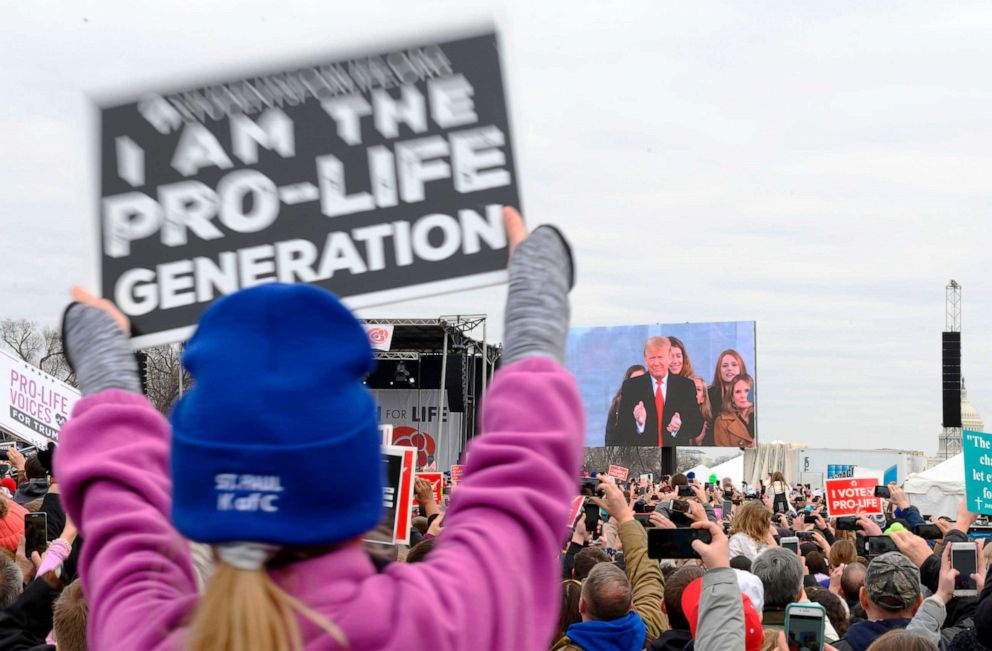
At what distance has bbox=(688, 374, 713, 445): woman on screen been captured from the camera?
1359 inches

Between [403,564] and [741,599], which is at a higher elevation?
[403,564]

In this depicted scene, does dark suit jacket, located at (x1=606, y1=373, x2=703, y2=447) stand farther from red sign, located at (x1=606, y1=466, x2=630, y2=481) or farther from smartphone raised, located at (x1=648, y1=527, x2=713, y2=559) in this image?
smartphone raised, located at (x1=648, y1=527, x2=713, y2=559)

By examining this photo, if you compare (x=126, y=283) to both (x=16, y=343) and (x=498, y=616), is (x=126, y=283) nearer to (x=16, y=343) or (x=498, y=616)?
(x=498, y=616)

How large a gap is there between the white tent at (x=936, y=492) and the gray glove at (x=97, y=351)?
1006 inches

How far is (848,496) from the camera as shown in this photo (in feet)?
45.8

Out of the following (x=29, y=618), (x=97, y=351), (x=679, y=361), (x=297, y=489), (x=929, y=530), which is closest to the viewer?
(x=297, y=489)

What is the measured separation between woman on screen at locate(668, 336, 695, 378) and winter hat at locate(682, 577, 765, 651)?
1208 inches

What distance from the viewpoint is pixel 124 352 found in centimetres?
192

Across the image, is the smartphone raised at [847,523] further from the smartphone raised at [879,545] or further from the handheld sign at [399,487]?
the handheld sign at [399,487]

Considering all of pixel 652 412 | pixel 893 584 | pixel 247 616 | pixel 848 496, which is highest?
pixel 247 616

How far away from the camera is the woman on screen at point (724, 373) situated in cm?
3450

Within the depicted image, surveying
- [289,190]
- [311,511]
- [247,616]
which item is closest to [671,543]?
[289,190]

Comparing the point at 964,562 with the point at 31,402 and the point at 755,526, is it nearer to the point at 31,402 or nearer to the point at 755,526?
the point at 755,526

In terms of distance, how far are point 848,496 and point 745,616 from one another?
34.0 feet
